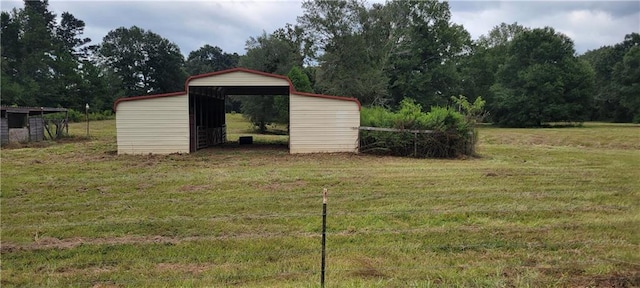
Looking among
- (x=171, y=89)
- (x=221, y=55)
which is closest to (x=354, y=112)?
(x=171, y=89)

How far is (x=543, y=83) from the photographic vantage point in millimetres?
42906

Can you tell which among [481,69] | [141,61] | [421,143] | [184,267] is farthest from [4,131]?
[141,61]

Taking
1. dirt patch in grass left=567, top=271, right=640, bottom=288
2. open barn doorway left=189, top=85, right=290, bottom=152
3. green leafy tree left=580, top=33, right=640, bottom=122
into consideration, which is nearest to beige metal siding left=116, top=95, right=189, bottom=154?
open barn doorway left=189, top=85, right=290, bottom=152

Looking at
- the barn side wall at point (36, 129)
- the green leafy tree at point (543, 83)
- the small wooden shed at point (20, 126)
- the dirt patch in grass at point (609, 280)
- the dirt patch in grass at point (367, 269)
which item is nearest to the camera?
the dirt patch in grass at point (609, 280)

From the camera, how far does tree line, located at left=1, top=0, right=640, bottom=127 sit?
37031 mm

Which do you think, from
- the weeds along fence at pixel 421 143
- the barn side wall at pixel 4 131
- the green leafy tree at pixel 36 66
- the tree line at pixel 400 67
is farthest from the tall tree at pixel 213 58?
the weeds along fence at pixel 421 143

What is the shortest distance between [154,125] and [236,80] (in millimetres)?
3479

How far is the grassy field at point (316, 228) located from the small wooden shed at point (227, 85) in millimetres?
4975

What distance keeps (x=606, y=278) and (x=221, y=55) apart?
107 metres

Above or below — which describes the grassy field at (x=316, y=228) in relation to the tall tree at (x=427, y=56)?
below

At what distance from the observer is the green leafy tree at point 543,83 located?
1665 inches

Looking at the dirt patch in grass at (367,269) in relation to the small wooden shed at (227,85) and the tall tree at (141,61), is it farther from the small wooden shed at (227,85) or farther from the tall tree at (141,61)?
the tall tree at (141,61)

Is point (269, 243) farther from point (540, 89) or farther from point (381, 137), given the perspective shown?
point (540, 89)

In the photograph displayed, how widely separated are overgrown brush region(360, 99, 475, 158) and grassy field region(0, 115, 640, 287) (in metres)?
4.13
